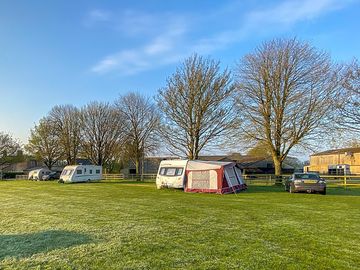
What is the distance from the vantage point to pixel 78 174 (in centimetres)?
3725

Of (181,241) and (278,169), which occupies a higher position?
(278,169)

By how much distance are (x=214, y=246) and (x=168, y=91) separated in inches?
968

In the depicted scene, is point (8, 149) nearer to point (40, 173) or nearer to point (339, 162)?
point (40, 173)

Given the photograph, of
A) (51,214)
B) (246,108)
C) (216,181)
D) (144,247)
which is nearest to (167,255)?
(144,247)

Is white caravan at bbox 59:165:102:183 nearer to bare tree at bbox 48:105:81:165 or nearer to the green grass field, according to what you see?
bare tree at bbox 48:105:81:165

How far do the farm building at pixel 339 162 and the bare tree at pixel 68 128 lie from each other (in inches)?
1683

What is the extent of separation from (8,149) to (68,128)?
56.0ft

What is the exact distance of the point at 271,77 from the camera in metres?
26.8

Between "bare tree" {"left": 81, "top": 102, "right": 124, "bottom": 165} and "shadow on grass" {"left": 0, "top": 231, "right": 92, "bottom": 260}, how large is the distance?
39847mm

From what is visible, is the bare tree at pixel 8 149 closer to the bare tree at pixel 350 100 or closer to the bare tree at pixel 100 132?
the bare tree at pixel 100 132

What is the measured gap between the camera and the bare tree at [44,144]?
53.6 m

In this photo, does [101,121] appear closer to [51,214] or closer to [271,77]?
[271,77]

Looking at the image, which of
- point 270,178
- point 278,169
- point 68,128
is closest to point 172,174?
point 278,169

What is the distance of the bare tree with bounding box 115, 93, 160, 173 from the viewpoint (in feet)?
142
